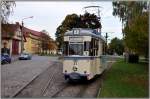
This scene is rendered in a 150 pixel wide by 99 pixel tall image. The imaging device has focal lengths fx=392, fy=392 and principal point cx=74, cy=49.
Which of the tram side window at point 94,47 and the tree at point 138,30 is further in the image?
the tree at point 138,30

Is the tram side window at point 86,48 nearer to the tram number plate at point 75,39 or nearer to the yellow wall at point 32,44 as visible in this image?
the tram number plate at point 75,39

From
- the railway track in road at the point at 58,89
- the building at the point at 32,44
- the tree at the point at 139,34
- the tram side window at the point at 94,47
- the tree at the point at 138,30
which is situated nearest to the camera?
the railway track in road at the point at 58,89

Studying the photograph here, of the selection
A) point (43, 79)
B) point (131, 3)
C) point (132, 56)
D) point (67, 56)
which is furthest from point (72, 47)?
point (132, 56)

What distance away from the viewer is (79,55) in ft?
75.2

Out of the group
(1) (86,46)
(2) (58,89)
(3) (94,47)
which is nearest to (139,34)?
(3) (94,47)

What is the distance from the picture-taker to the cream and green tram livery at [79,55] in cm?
2277

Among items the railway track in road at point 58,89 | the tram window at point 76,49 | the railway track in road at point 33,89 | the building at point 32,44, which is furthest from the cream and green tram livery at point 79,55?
the building at point 32,44

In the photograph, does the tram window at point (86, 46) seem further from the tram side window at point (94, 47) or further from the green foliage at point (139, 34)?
the green foliage at point (139, 34)

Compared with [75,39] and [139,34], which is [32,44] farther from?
[75,39]

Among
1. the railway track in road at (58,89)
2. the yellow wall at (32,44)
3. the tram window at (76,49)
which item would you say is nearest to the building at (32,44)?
the yellow wall at (32,44)

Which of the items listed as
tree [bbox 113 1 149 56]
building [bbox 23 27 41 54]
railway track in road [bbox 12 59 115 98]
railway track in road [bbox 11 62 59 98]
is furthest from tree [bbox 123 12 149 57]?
building [bbox 23 27 41 54]

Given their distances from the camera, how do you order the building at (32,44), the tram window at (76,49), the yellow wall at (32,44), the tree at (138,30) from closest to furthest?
the tram window at (76,49)
the tree at (138,30)
the yellow wall at (32,44)
the building at (32,44)

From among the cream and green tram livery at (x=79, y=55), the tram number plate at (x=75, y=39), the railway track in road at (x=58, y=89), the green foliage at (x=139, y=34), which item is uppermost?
the green foliage at (x=139, y=34)

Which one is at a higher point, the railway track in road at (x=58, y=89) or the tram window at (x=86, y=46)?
the tram window at (x=86, y=46)
